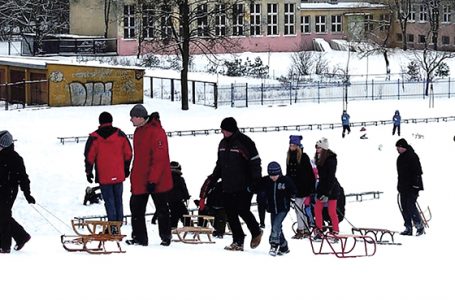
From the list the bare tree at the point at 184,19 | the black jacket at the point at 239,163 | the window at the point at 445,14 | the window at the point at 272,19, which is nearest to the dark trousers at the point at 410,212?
the black jacket at the point at 239,163

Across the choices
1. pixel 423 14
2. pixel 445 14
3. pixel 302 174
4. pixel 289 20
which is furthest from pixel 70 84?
pixel 423 14

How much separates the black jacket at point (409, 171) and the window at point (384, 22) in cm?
5710

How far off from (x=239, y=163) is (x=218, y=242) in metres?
2.39

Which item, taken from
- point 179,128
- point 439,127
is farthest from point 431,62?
point 179,128

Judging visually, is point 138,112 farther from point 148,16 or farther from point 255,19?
point 255,19

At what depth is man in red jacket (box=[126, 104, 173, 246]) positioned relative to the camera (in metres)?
12.9

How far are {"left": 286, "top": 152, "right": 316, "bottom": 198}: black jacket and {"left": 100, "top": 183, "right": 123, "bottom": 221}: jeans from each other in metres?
2.32

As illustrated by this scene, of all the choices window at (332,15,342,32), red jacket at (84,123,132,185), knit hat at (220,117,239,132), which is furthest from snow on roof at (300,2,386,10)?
knit hat at (220,117,239,132)

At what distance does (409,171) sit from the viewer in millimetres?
16391

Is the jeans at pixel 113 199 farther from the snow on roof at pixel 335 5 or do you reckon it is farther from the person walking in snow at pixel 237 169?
the snow on roof at pixel 335 5

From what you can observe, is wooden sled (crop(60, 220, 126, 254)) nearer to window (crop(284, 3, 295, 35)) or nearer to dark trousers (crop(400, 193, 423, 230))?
dark trousers (crop(400, 193, 423, 230))

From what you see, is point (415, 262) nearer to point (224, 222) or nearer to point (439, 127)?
point (224, 222)

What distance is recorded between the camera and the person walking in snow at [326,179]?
14.8 metres

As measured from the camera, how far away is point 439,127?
1614 inches
